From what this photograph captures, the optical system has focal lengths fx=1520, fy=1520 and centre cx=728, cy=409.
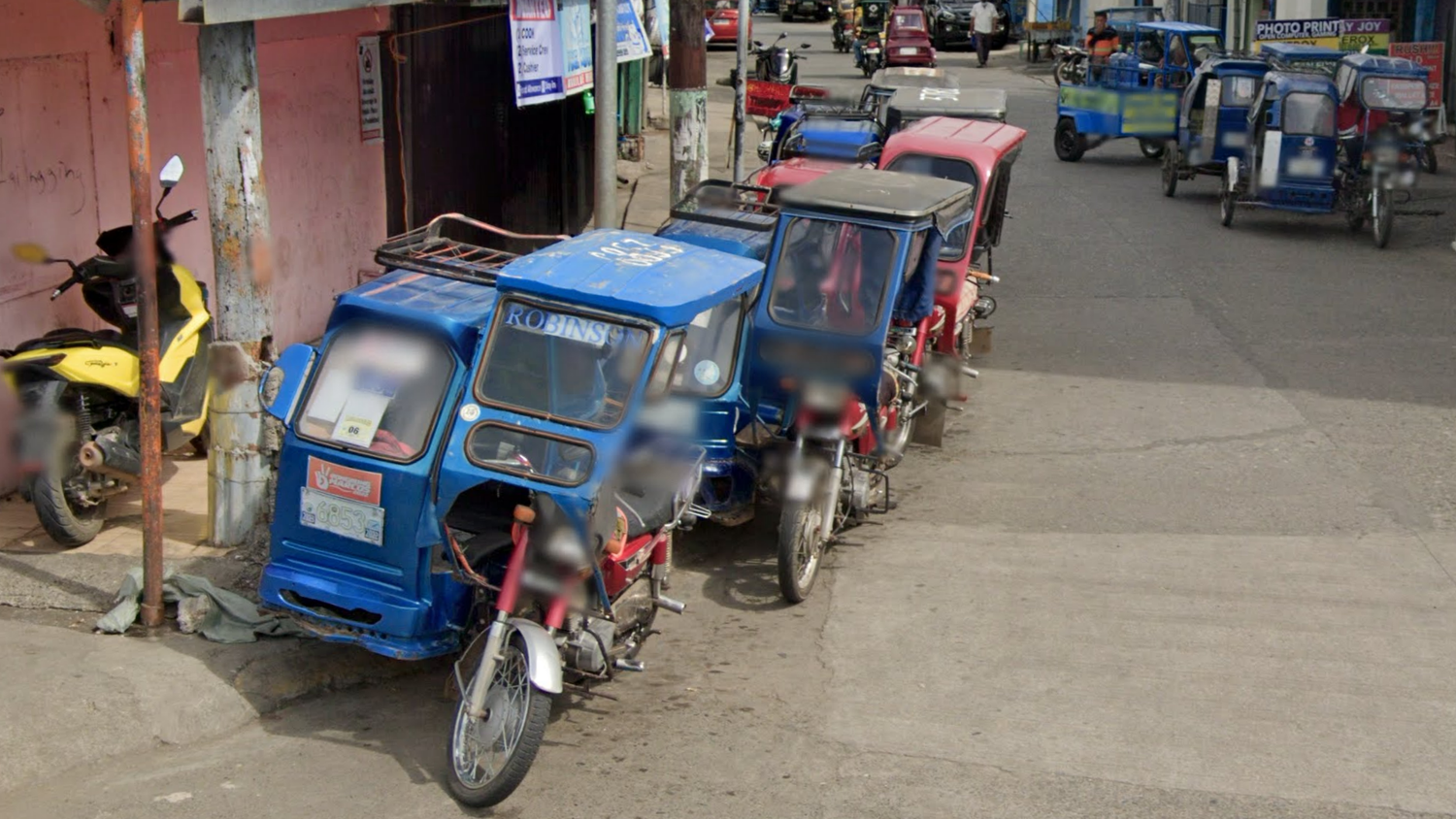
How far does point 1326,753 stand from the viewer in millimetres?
5750

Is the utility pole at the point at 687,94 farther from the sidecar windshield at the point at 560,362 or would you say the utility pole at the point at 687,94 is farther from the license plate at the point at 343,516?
the license plate at the point at 343,516

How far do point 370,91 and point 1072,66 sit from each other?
21573mm

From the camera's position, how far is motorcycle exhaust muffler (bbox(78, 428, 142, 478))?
22.9ft

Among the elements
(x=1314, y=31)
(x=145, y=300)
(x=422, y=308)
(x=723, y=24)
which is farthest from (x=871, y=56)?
(x=422, y=308)

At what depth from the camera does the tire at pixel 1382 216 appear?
16375 millimetres

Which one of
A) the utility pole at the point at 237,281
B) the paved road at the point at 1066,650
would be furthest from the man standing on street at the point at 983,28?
the utility pole at the point at 237,281

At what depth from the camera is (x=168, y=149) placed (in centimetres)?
912

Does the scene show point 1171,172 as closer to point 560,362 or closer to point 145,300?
point 560,362

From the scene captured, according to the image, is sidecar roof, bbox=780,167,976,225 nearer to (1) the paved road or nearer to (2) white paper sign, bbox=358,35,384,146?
(1) the paved road

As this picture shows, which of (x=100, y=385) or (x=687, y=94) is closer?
(x=100, y=385)

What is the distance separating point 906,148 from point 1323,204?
312 inches

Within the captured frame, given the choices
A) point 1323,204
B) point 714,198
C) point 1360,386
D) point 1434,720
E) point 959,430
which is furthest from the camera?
point 1323,204

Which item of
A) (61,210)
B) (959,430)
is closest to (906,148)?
(959,430)

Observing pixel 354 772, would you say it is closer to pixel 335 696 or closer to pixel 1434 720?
pixel 335 696
